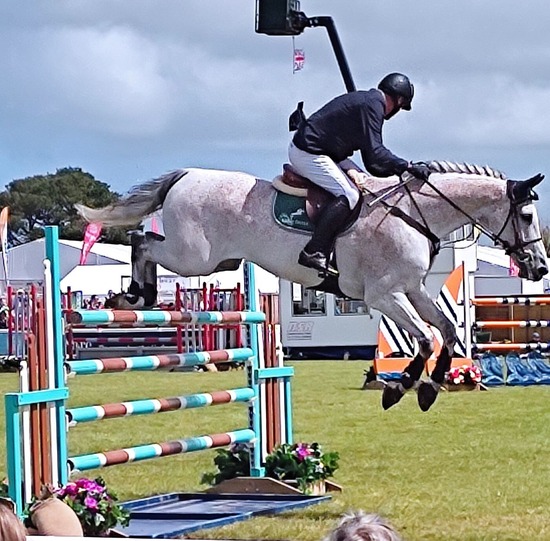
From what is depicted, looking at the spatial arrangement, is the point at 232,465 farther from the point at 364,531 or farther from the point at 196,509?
the point at 364,531

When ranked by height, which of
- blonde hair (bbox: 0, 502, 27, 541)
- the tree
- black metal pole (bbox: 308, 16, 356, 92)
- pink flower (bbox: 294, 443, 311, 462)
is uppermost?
the tree

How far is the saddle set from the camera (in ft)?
21.4

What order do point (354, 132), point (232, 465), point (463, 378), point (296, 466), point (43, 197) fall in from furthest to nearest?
point (43, 197) → point (463, 378) → point (232, 465) → point (296, 466) → point (354, 132)

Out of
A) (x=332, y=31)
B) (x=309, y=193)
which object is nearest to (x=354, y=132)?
(x=309, y=193)

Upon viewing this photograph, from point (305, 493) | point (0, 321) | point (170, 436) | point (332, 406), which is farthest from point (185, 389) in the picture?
point (0, 321)

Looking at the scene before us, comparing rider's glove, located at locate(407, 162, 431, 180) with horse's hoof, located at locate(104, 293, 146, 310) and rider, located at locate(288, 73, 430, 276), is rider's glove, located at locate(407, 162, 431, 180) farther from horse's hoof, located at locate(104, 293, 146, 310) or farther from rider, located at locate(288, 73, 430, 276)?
horse's hoof, located at locate(104, 293, 146, 310)

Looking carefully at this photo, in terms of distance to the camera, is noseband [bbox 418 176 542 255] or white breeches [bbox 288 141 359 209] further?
noseband [bbox 418 176 542 255]

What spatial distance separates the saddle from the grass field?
60.5 inches

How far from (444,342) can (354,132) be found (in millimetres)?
1200

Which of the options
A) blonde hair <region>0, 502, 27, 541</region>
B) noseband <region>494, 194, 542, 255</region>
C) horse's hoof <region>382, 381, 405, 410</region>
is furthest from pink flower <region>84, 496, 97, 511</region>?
blonde hair <region>0, 502, 27, 541</region>

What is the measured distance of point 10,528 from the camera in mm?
2531

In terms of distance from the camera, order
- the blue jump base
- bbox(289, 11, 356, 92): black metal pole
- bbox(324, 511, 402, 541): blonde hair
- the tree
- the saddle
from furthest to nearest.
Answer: the tree → the saddle → the blue jump base → bbox(289, 11, 356, 92): black metal pole → bbox(324, 511, 402, 541): blonde hair

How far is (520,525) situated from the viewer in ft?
20.0

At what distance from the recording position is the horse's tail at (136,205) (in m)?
6.69
